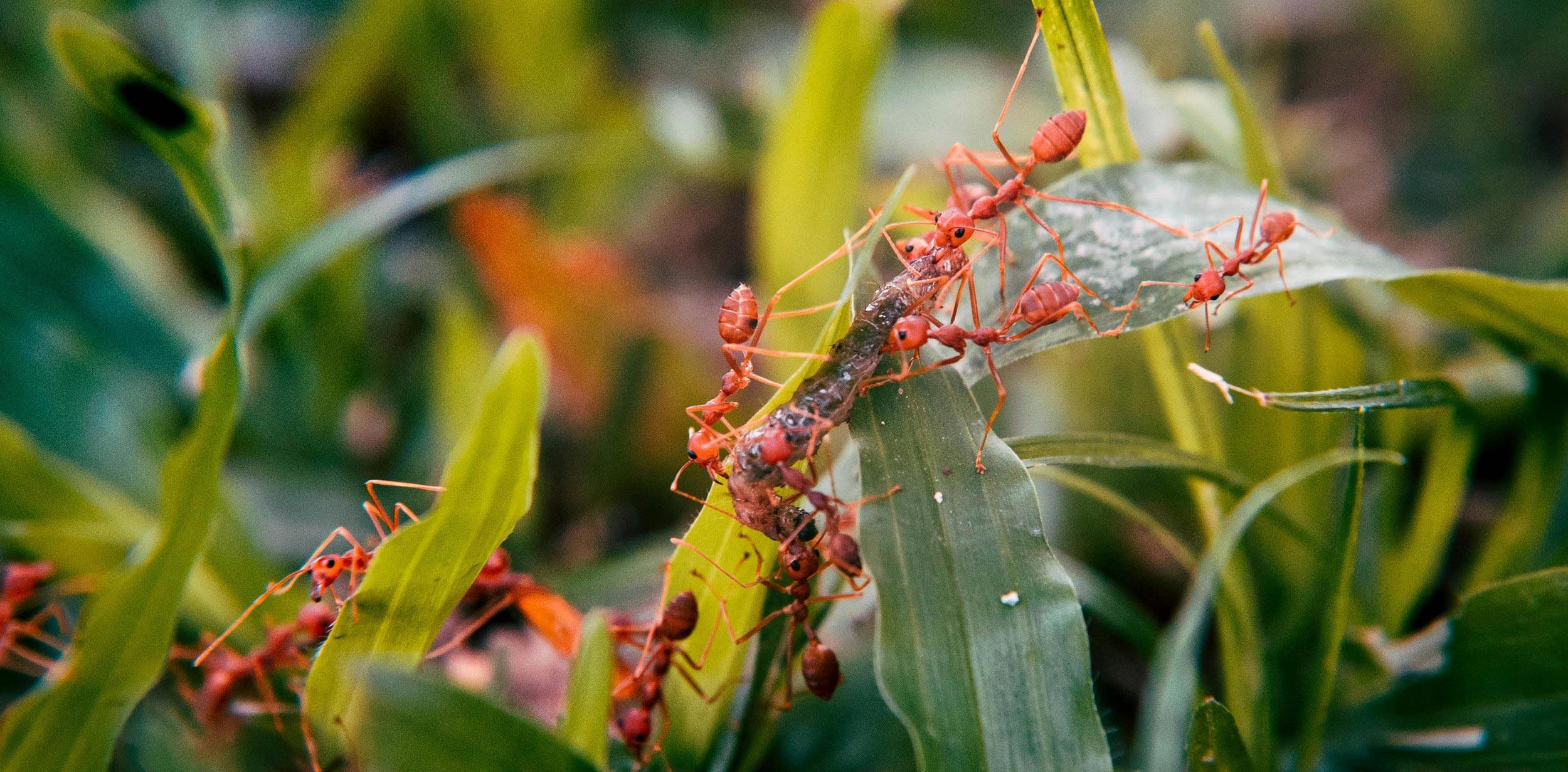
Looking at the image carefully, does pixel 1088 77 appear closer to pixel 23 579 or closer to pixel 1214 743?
pixel 1214 743

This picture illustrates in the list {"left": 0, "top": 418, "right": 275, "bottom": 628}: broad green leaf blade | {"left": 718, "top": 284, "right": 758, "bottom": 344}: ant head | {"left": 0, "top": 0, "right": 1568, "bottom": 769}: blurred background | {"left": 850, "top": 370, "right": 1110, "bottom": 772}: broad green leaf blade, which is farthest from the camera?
{"left": 0, "top": 0, "right": 1568, "bottom": 769}: blurred background

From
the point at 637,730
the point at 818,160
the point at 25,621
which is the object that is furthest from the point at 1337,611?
the point at 25,621

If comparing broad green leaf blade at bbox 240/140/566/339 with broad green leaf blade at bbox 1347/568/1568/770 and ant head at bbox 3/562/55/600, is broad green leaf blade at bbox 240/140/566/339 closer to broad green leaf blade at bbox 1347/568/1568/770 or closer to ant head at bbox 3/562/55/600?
ant head at bbox 3/562/55/600

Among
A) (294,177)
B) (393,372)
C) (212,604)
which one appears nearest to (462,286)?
(393,372)

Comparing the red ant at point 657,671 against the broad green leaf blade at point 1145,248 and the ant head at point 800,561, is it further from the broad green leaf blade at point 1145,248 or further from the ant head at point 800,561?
the broad green leaf blade at point 1145,248

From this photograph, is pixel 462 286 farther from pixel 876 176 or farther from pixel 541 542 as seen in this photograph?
pixel 876 176

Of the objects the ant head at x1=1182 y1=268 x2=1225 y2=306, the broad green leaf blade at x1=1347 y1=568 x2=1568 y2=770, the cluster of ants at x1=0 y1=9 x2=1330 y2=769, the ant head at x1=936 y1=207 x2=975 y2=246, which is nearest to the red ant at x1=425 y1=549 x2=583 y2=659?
the cluster of ants at x1=0 y1=9 x2=1330 y2=769

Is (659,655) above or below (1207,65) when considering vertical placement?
below
